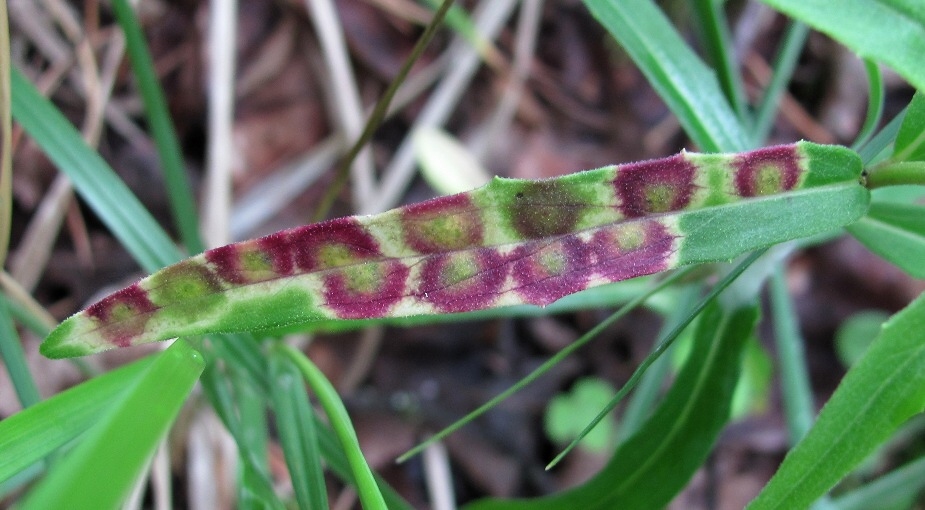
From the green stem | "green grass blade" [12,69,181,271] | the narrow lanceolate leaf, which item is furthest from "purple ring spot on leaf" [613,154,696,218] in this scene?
"green grass blade" [12,69,181,271]

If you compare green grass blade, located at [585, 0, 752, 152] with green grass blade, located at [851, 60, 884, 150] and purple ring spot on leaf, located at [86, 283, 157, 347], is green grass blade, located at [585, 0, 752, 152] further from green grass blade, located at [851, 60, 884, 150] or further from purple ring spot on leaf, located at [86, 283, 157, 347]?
purple ring spot on leaf, located at [86, 283, 157, 347]

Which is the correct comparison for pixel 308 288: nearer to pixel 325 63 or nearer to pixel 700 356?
pixel 700 356

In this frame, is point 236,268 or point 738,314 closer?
point 236,268

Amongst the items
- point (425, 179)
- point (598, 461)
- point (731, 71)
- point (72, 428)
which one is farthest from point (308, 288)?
point (598, 461)

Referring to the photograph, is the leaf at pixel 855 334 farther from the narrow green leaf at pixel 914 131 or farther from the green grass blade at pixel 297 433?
the green grass blade at pixel 297 433

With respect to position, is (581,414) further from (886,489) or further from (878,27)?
(878,27)

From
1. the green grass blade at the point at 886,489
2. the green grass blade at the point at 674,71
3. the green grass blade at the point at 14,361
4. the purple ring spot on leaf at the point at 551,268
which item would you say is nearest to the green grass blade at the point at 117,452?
the purple ring spot on leaf at the point at 551,268

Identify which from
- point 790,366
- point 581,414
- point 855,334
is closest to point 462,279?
point 790,366
